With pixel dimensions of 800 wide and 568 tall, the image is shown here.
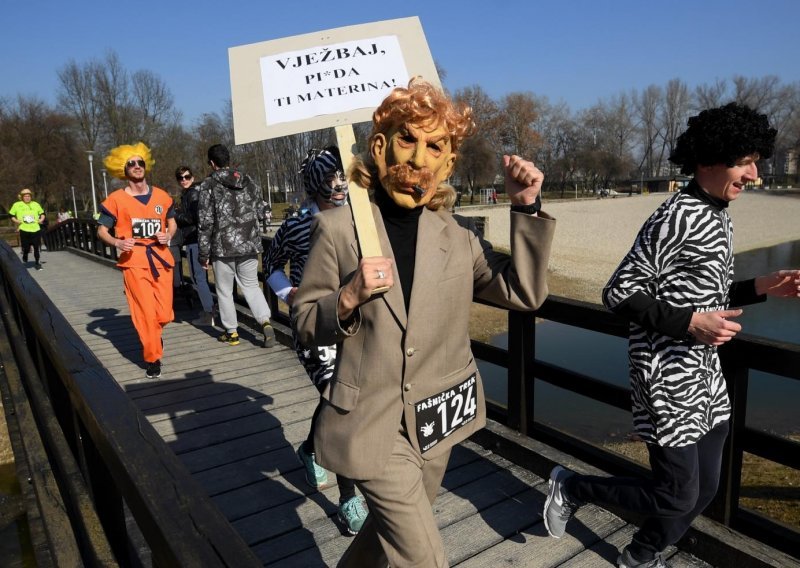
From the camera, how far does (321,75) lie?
81.4 inches

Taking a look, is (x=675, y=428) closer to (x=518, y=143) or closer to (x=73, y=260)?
(x=73, y=260)

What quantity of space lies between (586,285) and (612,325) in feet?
60.8

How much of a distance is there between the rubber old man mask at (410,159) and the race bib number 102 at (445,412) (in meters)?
0.57

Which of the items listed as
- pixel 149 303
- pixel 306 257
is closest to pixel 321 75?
pixel 306 257

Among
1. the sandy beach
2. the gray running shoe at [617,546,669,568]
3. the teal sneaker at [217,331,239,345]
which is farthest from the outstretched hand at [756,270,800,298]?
→ the sandy beach

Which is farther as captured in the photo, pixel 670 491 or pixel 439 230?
pixel 670 491

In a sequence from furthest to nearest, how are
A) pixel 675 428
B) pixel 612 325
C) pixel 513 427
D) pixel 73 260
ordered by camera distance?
pixel 73 260, pixel 513 427, pixel 612 325, pixel 675 428

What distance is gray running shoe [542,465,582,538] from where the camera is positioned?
2.71 metres

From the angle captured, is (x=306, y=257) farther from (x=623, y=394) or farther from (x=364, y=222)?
(x=623, y=394)

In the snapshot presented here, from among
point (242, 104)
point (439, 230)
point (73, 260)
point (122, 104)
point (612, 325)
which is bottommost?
point (73, 260)

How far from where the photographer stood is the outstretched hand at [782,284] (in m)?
2.19

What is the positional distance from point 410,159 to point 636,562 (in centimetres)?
181

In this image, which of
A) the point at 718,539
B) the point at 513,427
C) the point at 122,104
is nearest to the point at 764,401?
the point at 513,427

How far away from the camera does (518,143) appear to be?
76.4 meters
